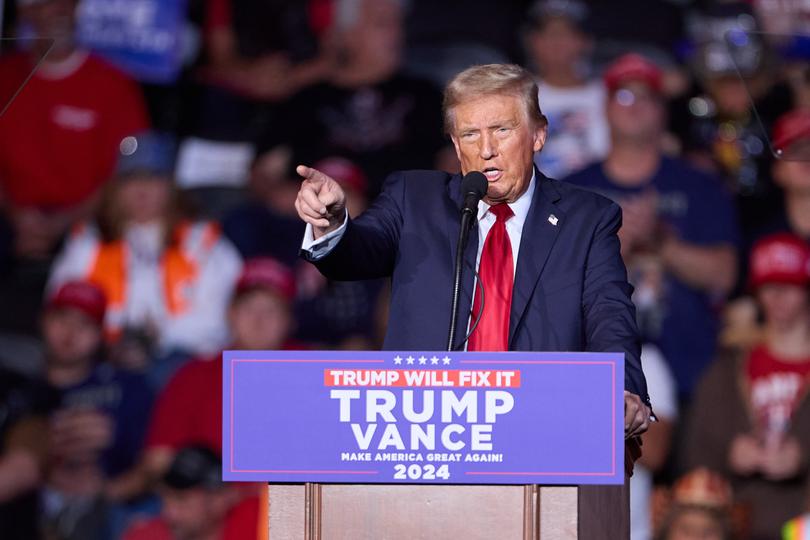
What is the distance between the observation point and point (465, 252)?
2900mm

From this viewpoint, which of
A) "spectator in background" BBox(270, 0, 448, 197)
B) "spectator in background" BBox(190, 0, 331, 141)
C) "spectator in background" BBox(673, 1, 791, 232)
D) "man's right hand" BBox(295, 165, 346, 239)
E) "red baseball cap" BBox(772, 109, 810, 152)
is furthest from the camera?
"spectator in background" BBox(190, 0, 331, 141)

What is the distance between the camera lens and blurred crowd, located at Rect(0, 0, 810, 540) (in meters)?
5.76

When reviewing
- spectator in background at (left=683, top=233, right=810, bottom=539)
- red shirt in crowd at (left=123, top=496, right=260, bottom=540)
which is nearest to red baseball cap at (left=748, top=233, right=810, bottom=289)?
spectator in background at (left=683, top=233, right=810, bottom=539)

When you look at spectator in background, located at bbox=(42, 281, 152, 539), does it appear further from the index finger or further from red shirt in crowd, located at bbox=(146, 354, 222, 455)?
the index finger

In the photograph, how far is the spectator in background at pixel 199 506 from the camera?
19.0 feet

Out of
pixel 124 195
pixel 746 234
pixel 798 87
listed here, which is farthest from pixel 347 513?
pixel 124 195

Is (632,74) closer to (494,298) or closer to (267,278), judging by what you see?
(267,278)

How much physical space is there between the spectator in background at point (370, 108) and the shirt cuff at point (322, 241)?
3.99 metres

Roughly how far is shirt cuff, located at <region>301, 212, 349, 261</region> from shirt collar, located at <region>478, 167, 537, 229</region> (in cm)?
38

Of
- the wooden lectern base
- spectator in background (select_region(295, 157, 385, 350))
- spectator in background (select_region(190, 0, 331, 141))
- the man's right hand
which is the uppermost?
spectator in background (select_region(190, 0, 331, 141))

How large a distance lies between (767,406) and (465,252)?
309 cm

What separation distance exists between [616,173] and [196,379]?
1.95 m

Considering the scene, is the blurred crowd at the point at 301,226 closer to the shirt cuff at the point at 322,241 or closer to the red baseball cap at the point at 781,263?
the red baseball cap at the point at 781,263

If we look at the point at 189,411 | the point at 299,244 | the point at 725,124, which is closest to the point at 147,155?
the point at 299,244
